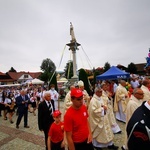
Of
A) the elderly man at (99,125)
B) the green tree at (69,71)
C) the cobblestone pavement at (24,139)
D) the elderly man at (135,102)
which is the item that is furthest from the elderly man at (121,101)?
the green tree at (69,71)

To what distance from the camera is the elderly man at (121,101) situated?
23.7 feet

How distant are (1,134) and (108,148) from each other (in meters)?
5.15

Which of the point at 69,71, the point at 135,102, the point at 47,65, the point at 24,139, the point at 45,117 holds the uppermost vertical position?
the point at 47,65

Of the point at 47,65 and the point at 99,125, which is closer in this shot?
the point at 99,125

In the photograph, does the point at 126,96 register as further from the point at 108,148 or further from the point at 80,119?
the point at 80,119

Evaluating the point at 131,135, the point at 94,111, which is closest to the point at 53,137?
the point at 94,111

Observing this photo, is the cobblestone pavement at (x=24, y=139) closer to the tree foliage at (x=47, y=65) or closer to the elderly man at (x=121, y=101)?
the elderly man at (x=121, y=101)


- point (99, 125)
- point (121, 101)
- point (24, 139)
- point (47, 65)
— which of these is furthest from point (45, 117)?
point (47, 65)

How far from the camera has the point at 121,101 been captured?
7.32 metres

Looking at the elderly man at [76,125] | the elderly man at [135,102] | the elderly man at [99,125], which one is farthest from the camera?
the elderly man at [99,125]

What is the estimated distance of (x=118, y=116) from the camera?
7.72m

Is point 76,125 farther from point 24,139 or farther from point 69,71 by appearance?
point 69,71

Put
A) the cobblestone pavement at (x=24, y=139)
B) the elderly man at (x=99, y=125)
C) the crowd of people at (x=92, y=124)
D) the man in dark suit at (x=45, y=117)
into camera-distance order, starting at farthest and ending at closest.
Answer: the cobblestone pavement at (x=24, y=139)
the elderly man at (x=99, y=125)
the man in dark suit at (x=45, y=117)
the crowd of people at (x=92, y=124)

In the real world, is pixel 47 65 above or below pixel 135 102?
above
